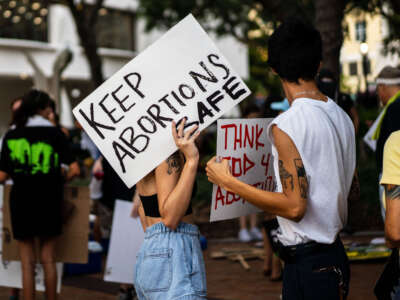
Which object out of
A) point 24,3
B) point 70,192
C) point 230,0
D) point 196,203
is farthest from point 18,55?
point 70,192

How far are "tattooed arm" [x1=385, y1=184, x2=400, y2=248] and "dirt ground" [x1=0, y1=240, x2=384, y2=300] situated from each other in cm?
363

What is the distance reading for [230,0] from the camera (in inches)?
1079

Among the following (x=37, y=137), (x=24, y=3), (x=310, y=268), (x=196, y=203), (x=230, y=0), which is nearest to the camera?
(x=310, y=268)

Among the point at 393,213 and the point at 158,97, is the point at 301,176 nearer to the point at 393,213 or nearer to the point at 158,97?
the point at 393,213

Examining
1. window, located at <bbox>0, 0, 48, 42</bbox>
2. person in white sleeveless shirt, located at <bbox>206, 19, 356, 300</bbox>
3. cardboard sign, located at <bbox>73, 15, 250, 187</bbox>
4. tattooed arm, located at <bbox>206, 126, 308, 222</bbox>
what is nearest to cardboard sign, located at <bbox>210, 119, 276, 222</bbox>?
cardboard sign, located at <bbox>73, 15, 250, 187</bbox>

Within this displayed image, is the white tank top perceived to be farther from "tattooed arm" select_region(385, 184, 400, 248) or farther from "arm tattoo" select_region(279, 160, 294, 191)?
"tattooed arm" select_region(385, 184, 400, 248)

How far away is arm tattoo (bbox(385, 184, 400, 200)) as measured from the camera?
2617mm

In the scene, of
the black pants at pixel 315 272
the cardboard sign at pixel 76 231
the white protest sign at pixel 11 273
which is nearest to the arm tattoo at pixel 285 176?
the black pants at pixel 315 272

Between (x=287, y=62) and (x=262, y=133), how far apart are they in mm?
593

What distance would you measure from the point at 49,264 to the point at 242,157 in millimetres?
3021

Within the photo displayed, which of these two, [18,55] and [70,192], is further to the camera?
[18,55]

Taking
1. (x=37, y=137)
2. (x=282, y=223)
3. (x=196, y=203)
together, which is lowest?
(x=196, y=203)

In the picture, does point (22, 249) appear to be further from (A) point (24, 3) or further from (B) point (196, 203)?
(A) point (24, 3)

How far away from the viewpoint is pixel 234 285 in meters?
6.99
